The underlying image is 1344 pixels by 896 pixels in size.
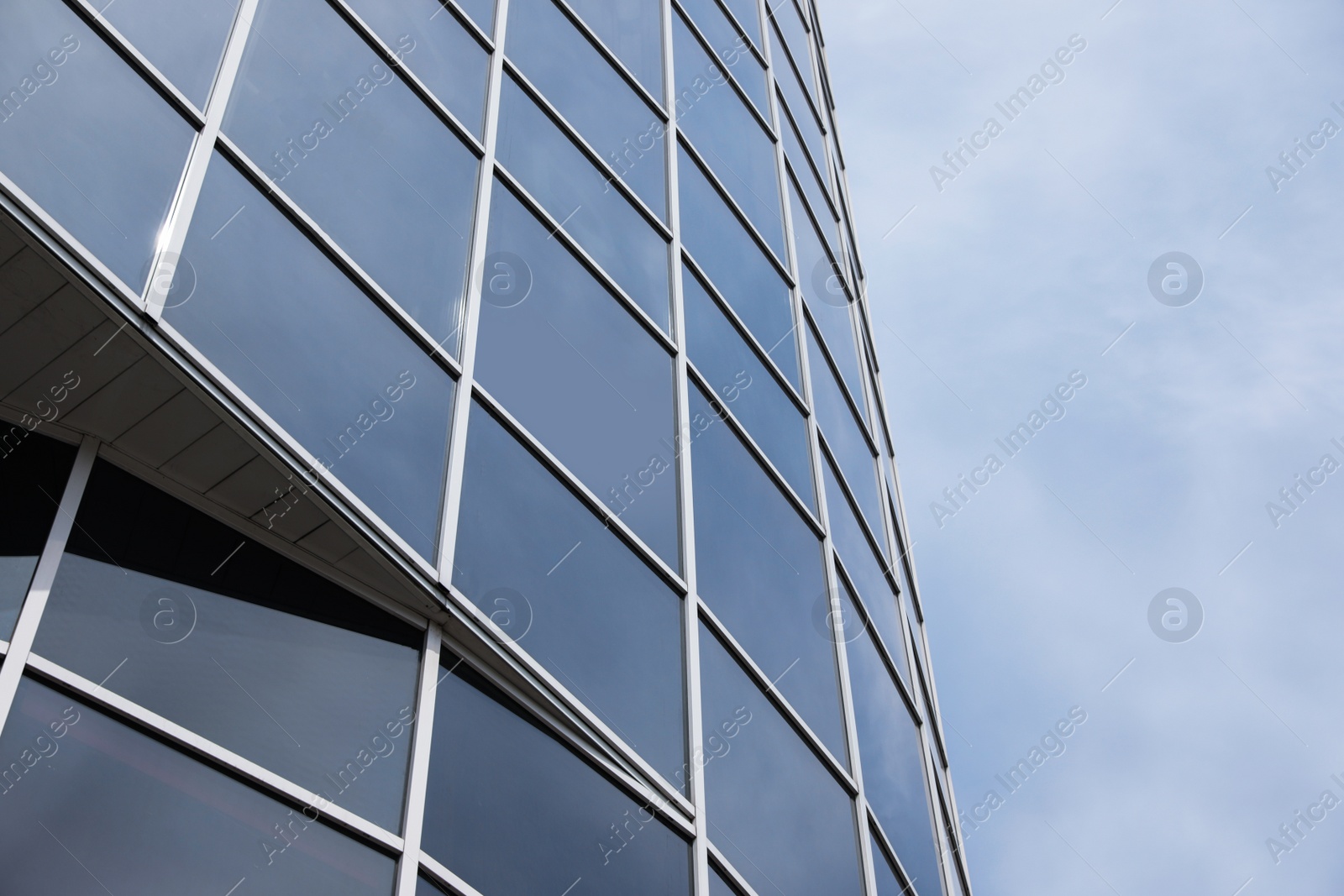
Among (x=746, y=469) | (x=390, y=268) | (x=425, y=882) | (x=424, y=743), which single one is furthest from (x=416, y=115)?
(x=425, y=882)

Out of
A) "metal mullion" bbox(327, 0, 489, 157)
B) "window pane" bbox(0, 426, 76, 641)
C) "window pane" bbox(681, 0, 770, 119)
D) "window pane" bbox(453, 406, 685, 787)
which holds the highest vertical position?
"window pane" bbox(681, 0, 770, 119)

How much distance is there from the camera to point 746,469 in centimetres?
1148

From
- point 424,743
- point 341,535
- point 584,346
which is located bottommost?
point 424,743

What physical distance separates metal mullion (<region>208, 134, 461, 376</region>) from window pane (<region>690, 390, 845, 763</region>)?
9.64ft

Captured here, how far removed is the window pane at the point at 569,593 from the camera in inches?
307

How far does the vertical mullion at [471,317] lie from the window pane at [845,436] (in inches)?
204

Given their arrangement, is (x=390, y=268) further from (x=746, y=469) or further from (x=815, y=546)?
(x=815, y=546)

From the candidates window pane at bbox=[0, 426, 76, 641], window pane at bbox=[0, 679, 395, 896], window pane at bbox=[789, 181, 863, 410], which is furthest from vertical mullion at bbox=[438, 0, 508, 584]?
window pane at bbox=[789, 181, 863, 410]

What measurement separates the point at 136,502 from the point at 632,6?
1013 cm

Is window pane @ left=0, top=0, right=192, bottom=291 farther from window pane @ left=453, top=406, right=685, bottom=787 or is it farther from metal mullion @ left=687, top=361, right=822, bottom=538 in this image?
metal mullion @ left=687, top=361, right=822, bottom=538

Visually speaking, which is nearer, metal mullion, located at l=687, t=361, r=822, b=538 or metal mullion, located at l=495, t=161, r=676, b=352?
metal mullion, located at l=495, t=161, r=676, b=352

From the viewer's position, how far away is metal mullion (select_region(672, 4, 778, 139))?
16.1 meters

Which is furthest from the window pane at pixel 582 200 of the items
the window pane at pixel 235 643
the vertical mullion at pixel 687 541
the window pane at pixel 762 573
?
the window pane at pixel 235 643

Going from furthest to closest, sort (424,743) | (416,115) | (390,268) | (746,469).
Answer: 1. (746,469)
2. (416,115)
3. (390,268)
4. (424,743)
